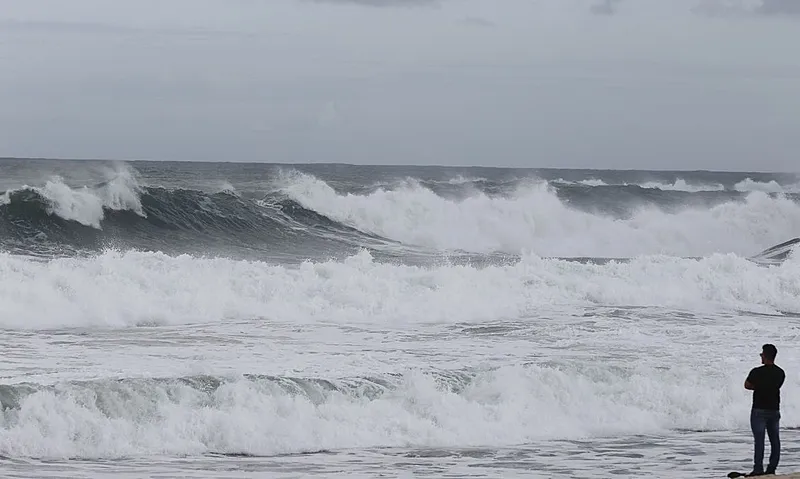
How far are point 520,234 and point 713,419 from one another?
27250 mm

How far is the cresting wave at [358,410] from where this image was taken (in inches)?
436

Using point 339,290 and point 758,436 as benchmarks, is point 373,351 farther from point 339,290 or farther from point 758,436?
point 758,436

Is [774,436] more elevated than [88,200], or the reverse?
[88,200]

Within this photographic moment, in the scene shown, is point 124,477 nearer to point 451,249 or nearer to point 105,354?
point 105,354

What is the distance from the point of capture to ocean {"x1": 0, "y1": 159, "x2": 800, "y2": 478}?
1105 cm

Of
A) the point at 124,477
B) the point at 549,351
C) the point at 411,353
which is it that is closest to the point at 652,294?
Result: the point at 549,351

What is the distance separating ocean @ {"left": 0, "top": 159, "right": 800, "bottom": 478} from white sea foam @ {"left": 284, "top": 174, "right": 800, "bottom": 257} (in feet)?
29.0

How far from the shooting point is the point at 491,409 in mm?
12859

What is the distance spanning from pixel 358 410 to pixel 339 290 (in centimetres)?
739

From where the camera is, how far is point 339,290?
19.6 m

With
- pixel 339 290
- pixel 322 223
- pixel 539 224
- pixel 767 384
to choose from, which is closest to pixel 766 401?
pixel 767 384

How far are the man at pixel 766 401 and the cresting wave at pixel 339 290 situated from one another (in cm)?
937

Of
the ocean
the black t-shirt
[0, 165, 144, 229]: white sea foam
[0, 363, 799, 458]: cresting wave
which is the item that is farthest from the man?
[0, 165, 144, 229]: white sea foam

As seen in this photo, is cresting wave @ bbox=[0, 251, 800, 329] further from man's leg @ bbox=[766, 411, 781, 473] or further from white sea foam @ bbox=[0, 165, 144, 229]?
white sea foam @ bbox=[0, 165, 144, 229]
